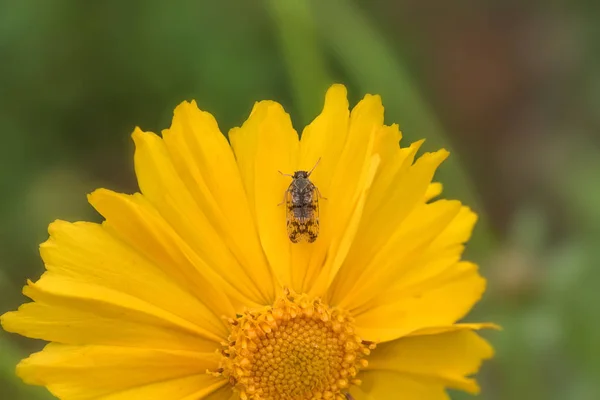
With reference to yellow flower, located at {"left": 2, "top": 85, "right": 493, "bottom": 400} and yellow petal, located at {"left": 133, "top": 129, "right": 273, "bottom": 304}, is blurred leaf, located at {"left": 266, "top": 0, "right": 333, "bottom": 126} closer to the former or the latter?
yellow flower, located at {"left": 2, "top": 85, "right": 493, "bottom": 400}

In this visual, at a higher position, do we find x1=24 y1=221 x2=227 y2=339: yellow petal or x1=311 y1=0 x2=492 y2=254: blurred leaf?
x1=311 y1=0 x2=492 y2=254: blurred leaf

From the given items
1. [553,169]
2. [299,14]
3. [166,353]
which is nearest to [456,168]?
[299,14]

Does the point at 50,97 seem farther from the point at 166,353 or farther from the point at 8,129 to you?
the point at 166,353

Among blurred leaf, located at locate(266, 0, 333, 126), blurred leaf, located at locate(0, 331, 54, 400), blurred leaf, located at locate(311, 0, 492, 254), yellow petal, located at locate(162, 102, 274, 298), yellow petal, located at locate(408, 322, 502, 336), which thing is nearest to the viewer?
yellow petal, located at locate(408, 322, 502, 336)

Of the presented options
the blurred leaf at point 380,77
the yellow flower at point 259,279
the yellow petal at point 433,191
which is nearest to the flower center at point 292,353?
the yellow flower at point 259,279

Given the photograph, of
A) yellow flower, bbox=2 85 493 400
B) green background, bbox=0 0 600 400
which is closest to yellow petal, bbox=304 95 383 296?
yellow flower, bbox=2 85 493 400

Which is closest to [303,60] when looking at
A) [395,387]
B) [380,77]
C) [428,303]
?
[380,77]

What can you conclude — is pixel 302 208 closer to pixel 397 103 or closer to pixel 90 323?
pixel 90 323
